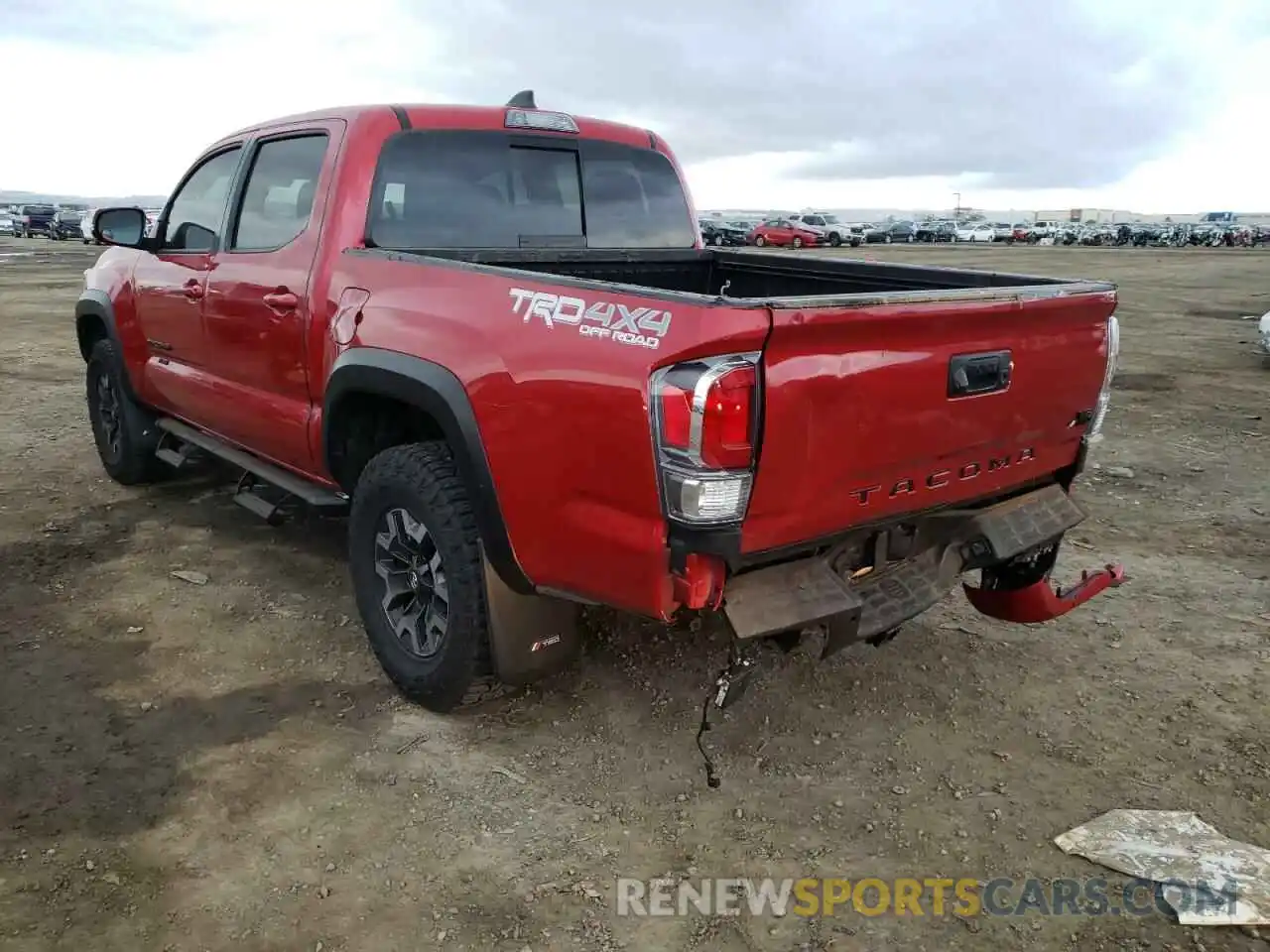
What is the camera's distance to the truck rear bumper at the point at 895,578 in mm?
2586

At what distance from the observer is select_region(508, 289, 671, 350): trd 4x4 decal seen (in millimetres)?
2434

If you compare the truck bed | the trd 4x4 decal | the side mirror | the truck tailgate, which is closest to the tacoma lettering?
the truck tailgate

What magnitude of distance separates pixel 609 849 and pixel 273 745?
1.23 m

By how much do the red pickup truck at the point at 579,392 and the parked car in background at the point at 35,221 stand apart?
53666mm

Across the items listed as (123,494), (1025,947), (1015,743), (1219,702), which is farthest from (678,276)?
(123,494)

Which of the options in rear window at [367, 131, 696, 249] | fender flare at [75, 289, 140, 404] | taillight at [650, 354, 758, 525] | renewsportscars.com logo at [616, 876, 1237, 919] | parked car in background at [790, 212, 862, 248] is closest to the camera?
taillight at [650, 354, 758, 525]

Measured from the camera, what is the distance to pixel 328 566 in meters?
4.81

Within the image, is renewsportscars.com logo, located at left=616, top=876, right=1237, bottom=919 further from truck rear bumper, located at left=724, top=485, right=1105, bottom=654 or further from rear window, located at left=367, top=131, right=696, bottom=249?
rear window, located at left=367, top=131, right=696, bottom=249

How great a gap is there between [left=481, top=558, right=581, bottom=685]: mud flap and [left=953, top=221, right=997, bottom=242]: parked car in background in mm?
64537

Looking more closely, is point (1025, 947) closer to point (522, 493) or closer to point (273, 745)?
point (522, 493)

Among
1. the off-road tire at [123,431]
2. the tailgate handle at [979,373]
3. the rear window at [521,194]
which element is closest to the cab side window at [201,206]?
the off-road tire at [123,431]

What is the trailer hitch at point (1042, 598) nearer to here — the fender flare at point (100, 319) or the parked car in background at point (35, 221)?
the fender flare at point (100, 319)

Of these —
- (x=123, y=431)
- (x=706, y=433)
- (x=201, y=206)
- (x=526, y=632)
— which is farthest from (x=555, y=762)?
(x=123, y=431)

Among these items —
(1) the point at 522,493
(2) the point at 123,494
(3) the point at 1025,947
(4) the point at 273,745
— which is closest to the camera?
(3) the point at 1025,947
